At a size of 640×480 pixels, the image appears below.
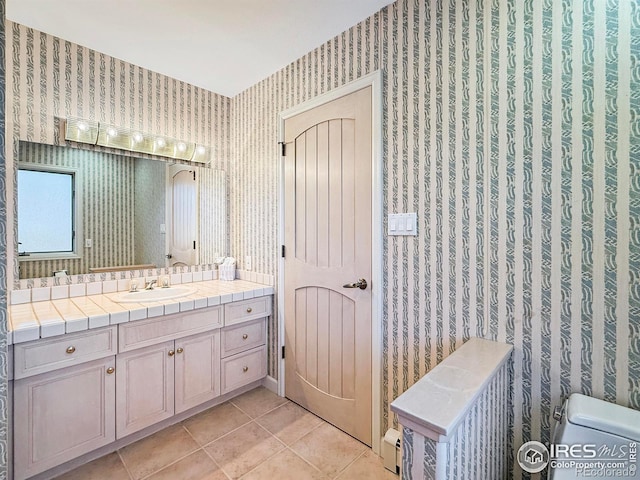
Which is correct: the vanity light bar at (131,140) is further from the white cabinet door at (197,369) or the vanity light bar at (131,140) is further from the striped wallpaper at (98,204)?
the white cabinet door at (197,369)

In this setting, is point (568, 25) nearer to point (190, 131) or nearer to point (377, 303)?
point (377, 303)

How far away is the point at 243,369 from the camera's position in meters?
2.37

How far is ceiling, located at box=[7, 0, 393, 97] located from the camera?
1739 millimetres

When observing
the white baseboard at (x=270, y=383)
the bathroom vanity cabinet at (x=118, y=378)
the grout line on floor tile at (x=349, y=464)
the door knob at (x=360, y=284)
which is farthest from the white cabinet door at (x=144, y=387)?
the door knob at (x=360, y=284)

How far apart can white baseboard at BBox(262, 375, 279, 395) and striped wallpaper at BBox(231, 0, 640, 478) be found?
1.03 meters

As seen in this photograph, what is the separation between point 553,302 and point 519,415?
1.72ft

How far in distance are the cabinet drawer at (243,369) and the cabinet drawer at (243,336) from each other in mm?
48

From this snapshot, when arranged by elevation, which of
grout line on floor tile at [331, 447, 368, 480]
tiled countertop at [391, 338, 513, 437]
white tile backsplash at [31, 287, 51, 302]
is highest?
white tile backsplash at [31, 287, 51, 302]

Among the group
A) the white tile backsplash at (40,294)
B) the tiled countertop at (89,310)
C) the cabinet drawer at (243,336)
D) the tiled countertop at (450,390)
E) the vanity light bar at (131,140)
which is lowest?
the cabinet drawer at (243,336)

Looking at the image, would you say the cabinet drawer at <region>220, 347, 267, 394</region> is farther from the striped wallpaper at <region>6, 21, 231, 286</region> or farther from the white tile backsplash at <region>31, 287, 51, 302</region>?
the striped wallpaper at <region>6, 21, 231, 286</region>

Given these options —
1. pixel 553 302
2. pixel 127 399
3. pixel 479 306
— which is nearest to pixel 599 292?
pixel 553 302

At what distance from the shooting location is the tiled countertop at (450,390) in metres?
0.84

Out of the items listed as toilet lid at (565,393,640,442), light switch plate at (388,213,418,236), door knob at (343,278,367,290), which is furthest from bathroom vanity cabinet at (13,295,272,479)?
toilet lid at (565,393,640,442)

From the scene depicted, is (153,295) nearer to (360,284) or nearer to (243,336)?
(243,336)
